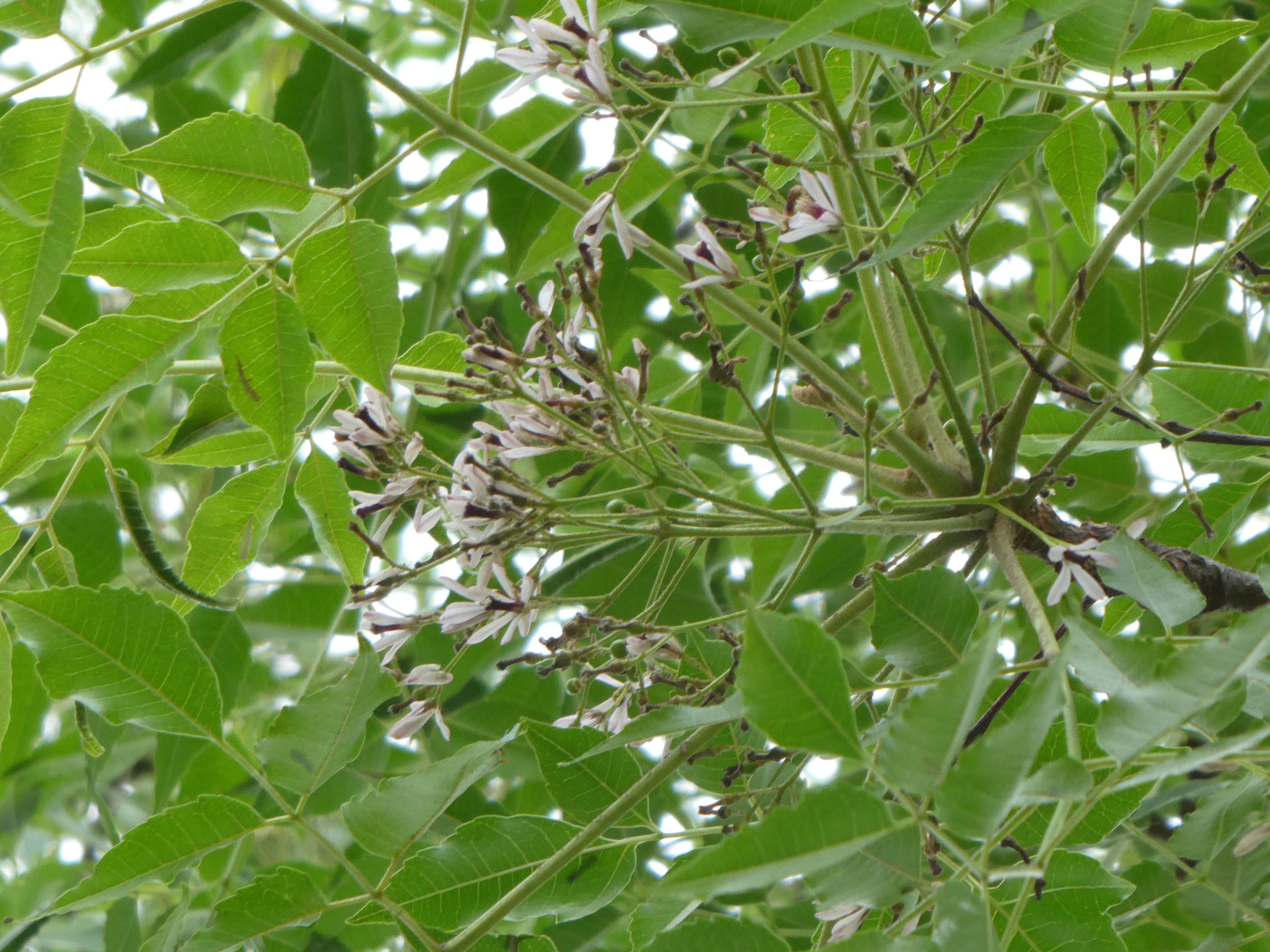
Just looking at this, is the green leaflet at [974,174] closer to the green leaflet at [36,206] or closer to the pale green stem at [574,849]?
the pale green stem at [574,849]

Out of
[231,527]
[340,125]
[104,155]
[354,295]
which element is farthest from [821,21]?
[340,125]

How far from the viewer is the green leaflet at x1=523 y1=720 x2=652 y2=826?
0.96 metres

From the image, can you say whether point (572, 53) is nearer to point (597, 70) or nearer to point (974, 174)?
point (597, 70)

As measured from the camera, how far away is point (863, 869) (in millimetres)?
676

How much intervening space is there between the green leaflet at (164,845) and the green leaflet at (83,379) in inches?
11.8

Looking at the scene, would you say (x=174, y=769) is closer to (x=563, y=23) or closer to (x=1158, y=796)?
(x=563, y=23)

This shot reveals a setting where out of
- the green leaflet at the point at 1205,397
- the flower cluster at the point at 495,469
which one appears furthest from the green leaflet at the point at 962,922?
the green leaflet at the point at 1205,397

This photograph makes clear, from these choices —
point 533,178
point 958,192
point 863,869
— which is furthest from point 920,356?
point 863,869

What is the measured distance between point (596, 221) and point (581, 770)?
1.57 ft

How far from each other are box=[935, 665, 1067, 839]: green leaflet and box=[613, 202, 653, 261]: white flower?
1.59 ft

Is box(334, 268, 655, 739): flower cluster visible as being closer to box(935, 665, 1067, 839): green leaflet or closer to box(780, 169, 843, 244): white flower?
box(780, 169, 843, 244): white flower

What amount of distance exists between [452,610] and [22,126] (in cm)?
53

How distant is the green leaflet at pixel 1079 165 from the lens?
42.6 inches

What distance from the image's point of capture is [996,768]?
552 millimetres
